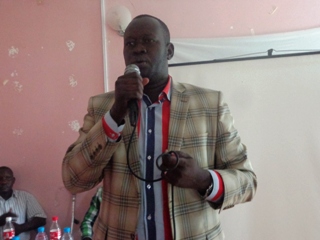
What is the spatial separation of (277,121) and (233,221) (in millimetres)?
717

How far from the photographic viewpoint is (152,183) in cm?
106

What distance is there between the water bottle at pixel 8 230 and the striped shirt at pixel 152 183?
186 cm

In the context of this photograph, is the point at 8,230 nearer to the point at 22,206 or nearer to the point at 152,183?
the point at 22,206

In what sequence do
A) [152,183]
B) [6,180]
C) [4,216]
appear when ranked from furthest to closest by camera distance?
[6,180], [4,216], [152,183]

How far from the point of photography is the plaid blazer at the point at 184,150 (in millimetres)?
1014

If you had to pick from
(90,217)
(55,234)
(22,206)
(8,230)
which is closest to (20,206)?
→ (22,206)

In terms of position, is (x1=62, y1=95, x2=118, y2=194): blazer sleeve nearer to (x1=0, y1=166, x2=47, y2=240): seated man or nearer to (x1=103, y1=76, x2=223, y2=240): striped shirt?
(x1=103, y1=76, x2=223, y2=240): striped shirt

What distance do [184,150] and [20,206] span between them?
2.22m

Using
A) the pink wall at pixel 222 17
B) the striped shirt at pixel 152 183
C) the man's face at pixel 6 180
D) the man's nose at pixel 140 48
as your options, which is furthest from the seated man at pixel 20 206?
the man's nose at pixel 140 48

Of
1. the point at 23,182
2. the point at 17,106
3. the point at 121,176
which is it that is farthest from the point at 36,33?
the point at 121,176

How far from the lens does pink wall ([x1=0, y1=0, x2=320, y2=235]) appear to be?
2777 mm

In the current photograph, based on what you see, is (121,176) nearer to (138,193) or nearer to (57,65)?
(138,193)

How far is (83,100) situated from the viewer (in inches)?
113

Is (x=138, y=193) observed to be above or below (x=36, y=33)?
below
